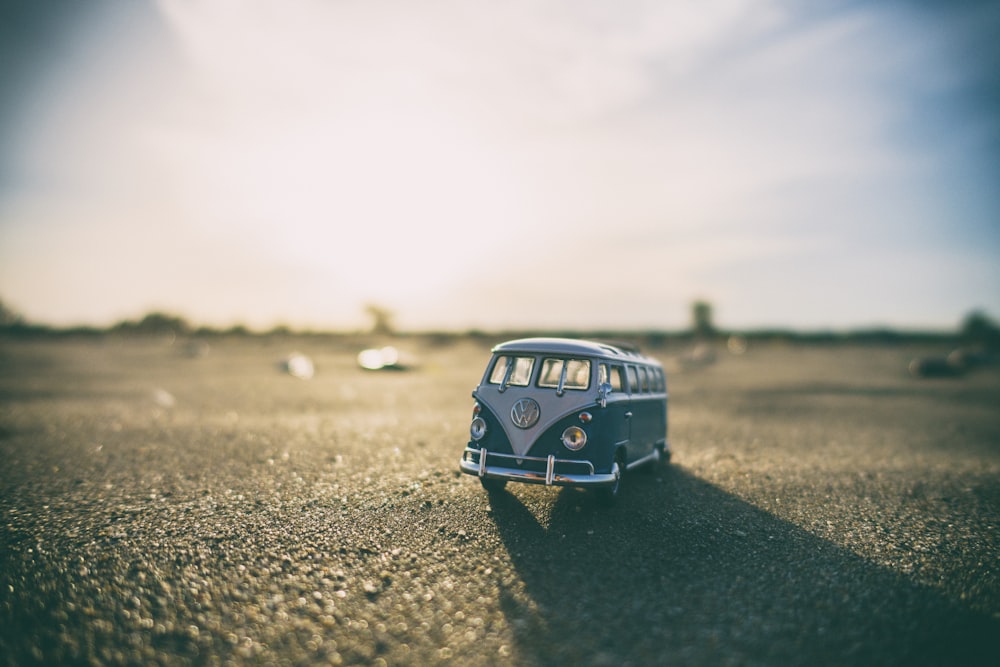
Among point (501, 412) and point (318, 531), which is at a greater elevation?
point (501, 412)

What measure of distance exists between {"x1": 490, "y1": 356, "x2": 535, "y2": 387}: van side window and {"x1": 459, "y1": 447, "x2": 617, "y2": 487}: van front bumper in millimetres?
1208

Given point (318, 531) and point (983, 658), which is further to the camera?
point (318, 531)

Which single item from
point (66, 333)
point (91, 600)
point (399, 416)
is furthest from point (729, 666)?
point (66, 333)

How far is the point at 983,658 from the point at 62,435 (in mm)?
19496

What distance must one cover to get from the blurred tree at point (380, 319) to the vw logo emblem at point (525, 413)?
128 metres

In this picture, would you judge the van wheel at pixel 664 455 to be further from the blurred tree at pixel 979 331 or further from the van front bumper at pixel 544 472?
the blurred tree at pixel 979 331

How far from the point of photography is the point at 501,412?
8.77 meters

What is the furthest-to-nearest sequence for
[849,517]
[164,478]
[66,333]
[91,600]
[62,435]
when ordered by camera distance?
1. [66,333]
2. [62,435]
3. [164,478]
4. [849,517]
5. [91,600]

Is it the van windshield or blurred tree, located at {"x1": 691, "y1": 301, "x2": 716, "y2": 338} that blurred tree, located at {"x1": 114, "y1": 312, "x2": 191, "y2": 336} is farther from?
the van windshield

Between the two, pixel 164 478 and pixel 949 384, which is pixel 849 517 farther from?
pixel 949 384

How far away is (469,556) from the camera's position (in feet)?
23.9

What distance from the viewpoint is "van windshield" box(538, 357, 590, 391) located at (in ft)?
29.6

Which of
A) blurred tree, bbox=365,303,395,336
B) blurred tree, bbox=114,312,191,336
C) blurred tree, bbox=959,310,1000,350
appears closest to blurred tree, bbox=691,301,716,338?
blurred tree, bbox=959,310,1000,350

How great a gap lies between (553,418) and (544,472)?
0.81 m
